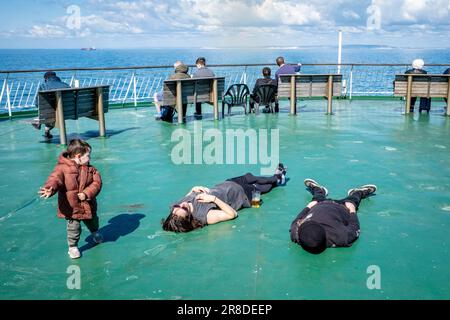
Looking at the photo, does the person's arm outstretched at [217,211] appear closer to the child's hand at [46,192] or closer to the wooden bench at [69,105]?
the child's hand at [46,192]

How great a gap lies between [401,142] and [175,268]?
6.31 meters

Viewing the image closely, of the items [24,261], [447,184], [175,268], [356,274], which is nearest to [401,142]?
[447,184]

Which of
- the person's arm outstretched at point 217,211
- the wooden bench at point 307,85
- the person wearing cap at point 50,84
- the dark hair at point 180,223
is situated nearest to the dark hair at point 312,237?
the person's arm outstretched at point 217,211

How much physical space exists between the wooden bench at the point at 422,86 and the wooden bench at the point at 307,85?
1.59m

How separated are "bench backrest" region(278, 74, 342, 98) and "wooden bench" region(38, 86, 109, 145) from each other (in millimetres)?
4603

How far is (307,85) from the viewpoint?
40.7ft

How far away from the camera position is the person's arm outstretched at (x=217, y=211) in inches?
191

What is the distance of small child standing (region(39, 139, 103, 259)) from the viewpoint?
3.96 m

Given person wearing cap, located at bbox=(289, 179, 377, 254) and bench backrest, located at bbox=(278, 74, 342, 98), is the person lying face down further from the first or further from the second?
bench backrest, located at bbox=(278, 74, 342, 98)

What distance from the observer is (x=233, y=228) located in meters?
4.80

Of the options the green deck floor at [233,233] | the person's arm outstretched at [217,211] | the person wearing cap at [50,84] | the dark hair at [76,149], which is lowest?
the green deck floor at [233,233]

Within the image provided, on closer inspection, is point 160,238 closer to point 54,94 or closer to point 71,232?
point 71,232

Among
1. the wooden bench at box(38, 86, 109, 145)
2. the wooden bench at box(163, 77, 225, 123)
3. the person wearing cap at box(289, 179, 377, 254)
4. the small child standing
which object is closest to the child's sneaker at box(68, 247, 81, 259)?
the small child standing
